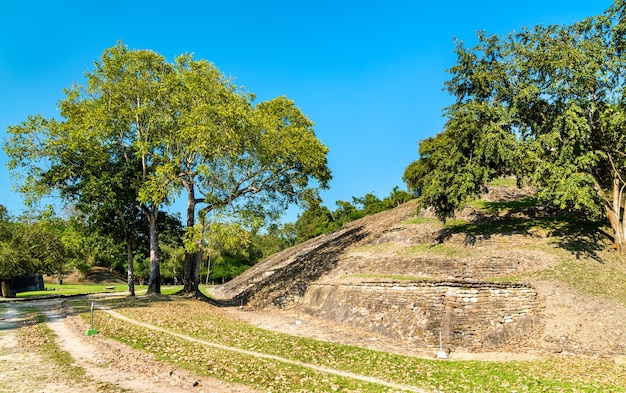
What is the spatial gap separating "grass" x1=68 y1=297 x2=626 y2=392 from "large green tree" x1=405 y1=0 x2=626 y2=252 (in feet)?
37.7

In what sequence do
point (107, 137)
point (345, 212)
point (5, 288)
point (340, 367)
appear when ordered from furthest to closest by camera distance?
point (345, 212) < point (5, 288) < point (107, 137) < point (340, 367)

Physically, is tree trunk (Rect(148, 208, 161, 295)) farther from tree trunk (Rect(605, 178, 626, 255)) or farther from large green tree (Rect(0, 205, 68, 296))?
tree trunk (Rect(605, 178, 626, 255))

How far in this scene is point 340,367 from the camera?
1145cm

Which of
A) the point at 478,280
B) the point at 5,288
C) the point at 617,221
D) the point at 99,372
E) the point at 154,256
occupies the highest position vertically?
the point at 617,221

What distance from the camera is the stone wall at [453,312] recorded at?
16.0m

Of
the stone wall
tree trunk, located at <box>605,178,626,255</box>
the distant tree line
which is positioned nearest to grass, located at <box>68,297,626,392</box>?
Answer: the stone wall

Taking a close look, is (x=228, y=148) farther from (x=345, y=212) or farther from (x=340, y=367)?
(x=345, y=212)

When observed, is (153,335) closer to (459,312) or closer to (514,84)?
(459,312)

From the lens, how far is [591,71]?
21.3 meters

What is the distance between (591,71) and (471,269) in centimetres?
1338

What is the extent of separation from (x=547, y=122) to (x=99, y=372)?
90.2 ft

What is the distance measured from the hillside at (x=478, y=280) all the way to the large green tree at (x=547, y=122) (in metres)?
3.06

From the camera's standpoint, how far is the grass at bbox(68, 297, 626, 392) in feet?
32.6

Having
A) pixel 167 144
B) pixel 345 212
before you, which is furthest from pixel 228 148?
pixel 345 212
